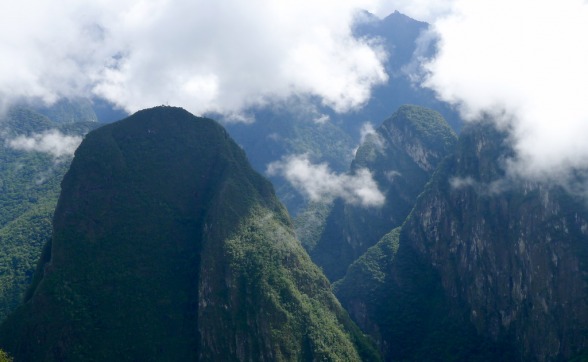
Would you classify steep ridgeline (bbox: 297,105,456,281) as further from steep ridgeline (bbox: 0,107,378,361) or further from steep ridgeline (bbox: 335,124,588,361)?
steep ridgeline (bbox: 0,107,378,361)

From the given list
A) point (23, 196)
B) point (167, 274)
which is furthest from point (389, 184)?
point (23, 196)

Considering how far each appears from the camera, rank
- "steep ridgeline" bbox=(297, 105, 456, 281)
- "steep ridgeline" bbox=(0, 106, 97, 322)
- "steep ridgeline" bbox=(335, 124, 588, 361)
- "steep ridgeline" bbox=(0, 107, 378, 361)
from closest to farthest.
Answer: "steep ridgeline" bbox=(0, 107, 378, 361), "steep ridgeline" bbox=(335, 124, 588, 361), "steep ridgeline" bbox=(0, 106, 97, 322), "steep ridgeline" bbox=(297, 105, 456, 281)

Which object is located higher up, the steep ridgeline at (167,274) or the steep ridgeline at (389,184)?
the steep ridgeline at (389,184)

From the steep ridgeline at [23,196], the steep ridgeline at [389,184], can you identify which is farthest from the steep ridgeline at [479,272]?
the steep ridgeline at [23,196]

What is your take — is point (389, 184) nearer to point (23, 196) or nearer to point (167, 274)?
point (167, 274)

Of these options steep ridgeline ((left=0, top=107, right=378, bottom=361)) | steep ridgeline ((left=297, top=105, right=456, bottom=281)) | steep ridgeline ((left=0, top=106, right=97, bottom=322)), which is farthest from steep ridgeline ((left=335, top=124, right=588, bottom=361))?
steep ridgeline ((left=0, top=106, right=97, bottom=322))

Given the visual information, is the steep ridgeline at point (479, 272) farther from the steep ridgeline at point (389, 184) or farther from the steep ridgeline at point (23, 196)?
the steep ridgeline at point (23, 196)
